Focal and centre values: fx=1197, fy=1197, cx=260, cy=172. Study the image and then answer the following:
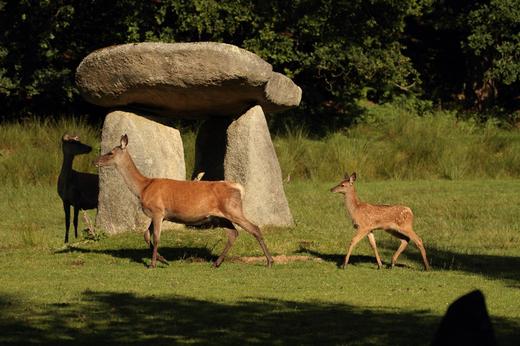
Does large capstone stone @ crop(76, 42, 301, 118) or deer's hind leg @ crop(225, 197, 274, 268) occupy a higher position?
large capstone stone @ crop(76, 42, 301, 118)

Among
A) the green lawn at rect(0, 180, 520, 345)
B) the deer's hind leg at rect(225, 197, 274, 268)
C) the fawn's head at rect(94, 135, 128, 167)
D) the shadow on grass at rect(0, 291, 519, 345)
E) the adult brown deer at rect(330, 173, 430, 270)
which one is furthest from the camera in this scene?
the fawn's head at rect(94, 135, 128, 167)

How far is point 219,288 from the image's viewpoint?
37.5ft

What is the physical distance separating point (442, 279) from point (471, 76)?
17271mm

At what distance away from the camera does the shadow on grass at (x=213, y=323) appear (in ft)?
28.9

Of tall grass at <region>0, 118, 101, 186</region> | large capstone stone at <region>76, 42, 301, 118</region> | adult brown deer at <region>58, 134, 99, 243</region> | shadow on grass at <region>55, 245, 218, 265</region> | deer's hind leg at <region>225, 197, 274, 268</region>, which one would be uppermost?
large capstone stone at <region>76, 42, 301, 118</region>

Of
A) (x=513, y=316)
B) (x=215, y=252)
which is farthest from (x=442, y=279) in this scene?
(x=215, y=252)

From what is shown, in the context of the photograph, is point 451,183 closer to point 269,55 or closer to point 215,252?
point 269,55

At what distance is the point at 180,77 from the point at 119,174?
5.38ft

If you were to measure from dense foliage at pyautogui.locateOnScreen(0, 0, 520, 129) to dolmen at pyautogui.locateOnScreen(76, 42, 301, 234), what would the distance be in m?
7.59

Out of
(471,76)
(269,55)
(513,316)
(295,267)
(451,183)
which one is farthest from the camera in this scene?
(471,76)

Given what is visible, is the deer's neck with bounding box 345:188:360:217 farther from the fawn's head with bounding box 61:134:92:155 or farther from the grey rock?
the fawn's head with bounding box 61:134:92:155

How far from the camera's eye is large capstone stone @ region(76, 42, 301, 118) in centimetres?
1467

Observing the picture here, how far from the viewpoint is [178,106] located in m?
16.1

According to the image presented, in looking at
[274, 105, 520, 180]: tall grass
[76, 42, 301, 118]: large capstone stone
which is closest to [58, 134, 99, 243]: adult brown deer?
[76, 42, 301, 118]: large capstone stone
